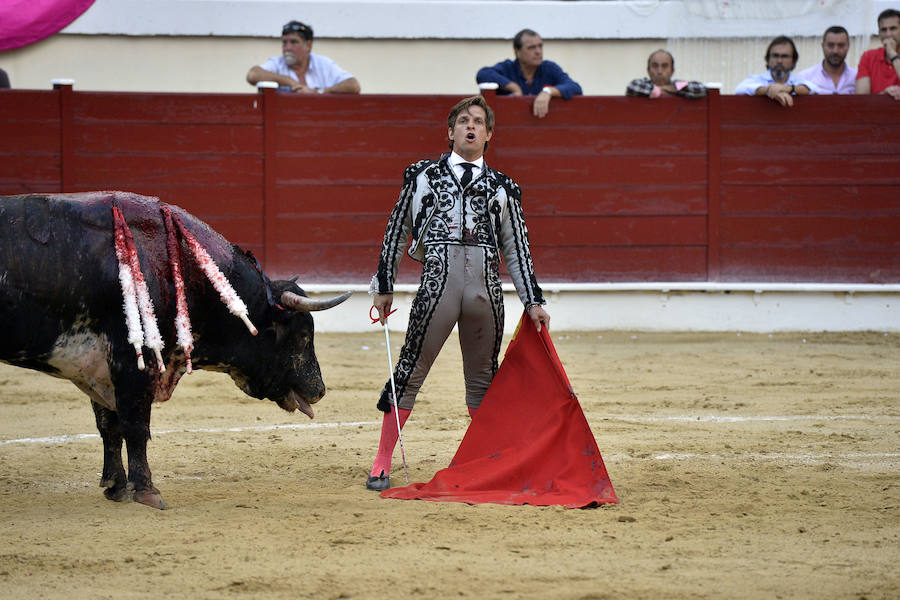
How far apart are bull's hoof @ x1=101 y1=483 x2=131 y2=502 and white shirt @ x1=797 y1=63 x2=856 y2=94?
6.14m

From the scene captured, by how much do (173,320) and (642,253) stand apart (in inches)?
203

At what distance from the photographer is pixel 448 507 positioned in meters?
3.74

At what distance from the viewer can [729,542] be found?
11.0ft

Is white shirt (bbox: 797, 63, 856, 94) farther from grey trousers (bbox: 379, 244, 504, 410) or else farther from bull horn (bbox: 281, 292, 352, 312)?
bull horn (bbox: 281, 292, 352, 312)

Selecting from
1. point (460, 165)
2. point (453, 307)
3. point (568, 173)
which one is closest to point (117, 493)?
point (453, 307)

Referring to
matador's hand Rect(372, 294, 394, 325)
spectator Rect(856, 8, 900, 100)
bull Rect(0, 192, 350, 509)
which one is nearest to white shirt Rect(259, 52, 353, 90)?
spectator Rect(856, 8, 900, 100)

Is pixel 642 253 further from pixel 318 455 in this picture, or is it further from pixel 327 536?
pixel 327 536

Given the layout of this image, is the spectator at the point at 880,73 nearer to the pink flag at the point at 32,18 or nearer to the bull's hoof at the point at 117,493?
the pink flag at the point at 32,18

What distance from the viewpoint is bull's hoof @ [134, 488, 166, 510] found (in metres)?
3.79

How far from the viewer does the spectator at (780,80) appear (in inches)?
321

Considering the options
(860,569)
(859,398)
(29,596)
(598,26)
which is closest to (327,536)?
(29,596)

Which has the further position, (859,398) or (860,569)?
(859,398)

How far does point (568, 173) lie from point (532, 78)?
67 cm

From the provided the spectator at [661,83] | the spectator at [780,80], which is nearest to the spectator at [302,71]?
the spectator at [661,83]
